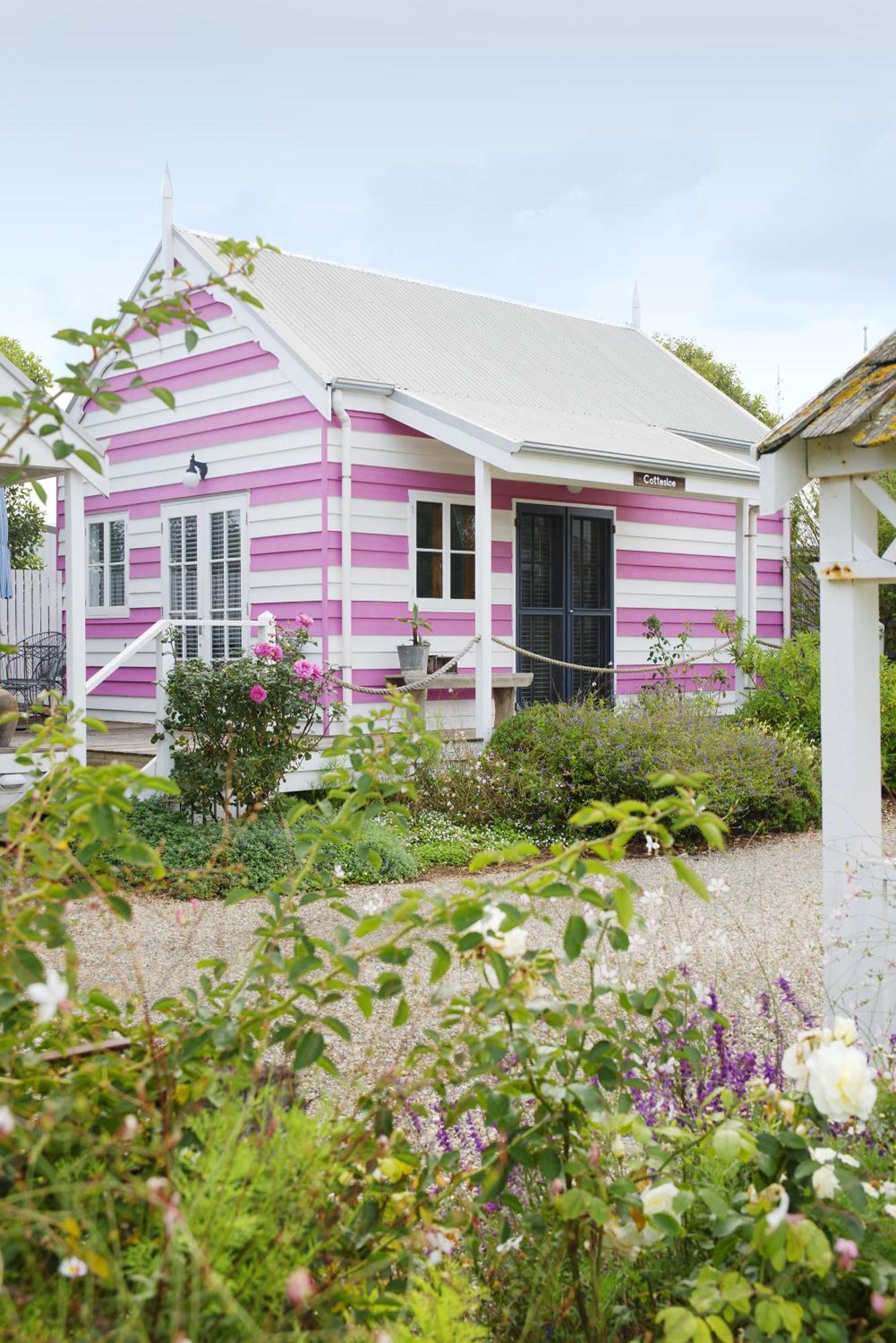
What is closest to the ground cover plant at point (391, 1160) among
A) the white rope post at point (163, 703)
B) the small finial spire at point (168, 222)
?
the white rope post at point (163, 703)

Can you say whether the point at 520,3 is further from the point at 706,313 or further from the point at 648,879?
the point at 706,313

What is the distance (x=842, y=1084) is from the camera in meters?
1.99

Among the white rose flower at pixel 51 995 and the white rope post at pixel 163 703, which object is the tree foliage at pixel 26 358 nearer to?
the white rope post at pixel 163 703

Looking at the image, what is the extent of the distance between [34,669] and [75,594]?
7941 millimetres

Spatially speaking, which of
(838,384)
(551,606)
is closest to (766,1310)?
(838,384)

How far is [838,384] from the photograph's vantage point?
176 inches

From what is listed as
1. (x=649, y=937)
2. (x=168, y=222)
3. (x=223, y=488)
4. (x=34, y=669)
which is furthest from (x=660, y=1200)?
(x=34, y=669)

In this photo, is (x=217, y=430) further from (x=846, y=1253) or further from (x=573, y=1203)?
(x=846, y=1253)

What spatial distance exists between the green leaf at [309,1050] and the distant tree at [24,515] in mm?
19630

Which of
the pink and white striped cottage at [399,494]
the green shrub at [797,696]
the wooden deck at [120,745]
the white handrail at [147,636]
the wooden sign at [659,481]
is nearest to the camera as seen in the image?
the white handrail at [147,636]

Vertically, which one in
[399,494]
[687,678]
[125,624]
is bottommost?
[687,678]

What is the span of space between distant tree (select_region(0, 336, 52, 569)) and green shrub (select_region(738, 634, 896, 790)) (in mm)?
12957

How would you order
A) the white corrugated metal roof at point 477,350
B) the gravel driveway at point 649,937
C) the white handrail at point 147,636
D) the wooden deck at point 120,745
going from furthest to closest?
the white corrugated metal roof at point 477,350 < the wooden deck at point 120,745 < the white handrail at point 147,636 < the gravel driveway at point 649,937

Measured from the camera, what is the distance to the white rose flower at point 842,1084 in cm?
199
